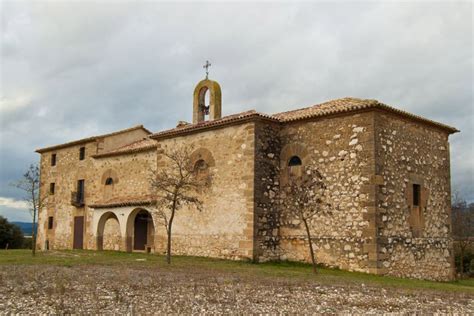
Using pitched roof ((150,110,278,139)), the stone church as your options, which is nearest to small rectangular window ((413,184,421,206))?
the stone church

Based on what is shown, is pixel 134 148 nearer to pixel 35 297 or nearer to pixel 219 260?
pixel 219 260

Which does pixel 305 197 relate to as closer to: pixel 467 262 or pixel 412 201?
pixel 412 201

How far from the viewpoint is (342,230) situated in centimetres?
1922

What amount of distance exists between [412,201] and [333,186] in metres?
3.23

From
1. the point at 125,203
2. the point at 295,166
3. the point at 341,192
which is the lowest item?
the point at 125,203

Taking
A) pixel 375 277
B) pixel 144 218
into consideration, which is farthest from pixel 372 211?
pixel 144 218

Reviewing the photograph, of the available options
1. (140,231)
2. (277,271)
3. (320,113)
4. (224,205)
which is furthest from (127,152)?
(277,271)

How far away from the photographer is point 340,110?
19500 millimetres

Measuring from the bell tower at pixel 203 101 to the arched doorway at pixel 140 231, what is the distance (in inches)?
226

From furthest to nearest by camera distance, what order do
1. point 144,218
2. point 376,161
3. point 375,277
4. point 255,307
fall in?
point 144,218, point 376,161, point 375,277, point 255,307

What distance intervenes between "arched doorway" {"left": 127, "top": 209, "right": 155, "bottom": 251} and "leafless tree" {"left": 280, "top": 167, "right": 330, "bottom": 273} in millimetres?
8890

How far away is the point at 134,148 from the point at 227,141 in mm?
8454

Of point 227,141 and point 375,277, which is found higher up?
point 227,141

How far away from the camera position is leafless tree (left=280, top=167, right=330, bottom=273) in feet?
65.8
